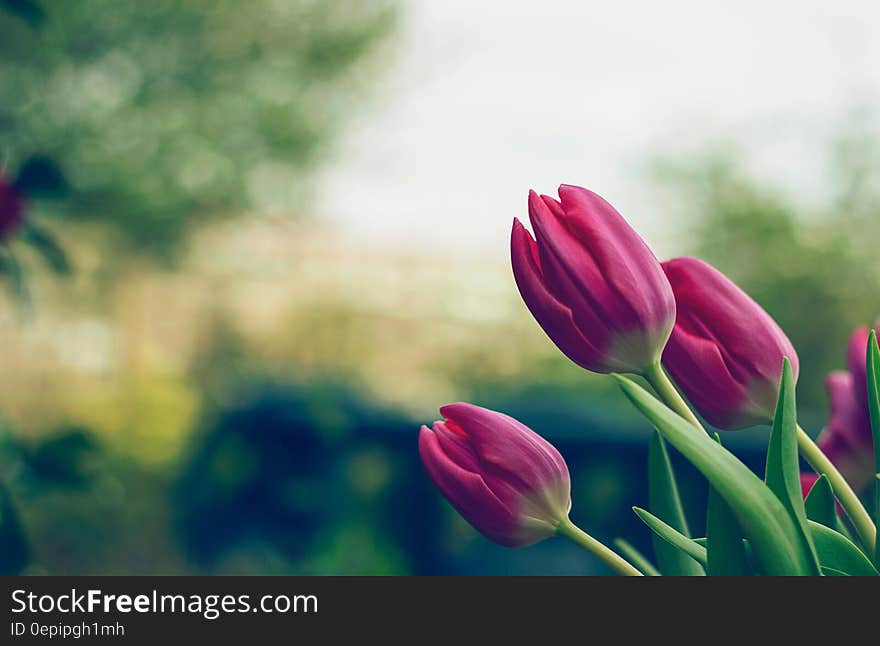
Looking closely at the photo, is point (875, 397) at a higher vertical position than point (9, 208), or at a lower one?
lower

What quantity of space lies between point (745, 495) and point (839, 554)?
0.05 meters

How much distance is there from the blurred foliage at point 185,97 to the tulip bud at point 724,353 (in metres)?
6.20

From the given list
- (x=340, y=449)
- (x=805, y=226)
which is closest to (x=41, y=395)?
(x=340, y=449)

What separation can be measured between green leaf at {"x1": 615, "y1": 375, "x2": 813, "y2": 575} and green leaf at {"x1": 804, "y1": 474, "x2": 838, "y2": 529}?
2.0 inches

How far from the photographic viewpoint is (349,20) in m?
6.96

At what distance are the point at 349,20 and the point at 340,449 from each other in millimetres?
4538

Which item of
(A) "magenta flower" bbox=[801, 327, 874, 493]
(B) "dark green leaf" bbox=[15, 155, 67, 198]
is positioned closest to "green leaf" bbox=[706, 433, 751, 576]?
(A) "magenta flower" bbox=[801, 327, 874, 493]

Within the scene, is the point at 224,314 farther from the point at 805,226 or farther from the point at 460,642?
the point at 460,642

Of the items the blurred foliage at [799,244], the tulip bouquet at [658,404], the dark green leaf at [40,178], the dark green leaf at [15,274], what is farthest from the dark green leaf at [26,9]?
the blurred foliage at [799,244]

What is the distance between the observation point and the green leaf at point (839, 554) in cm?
26

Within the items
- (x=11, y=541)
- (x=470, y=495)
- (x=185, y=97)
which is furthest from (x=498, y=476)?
(x=185, y=97)

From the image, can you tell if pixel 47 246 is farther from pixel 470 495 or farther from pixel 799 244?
pixel 799 244

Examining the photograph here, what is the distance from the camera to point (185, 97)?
22.0ft

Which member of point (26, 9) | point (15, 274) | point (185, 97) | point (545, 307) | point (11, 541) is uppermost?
point (185, 97)
